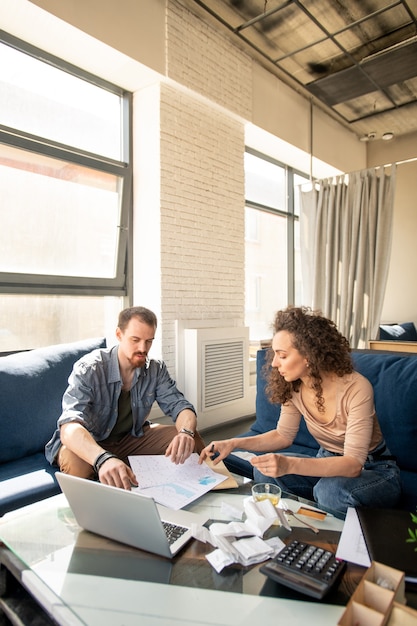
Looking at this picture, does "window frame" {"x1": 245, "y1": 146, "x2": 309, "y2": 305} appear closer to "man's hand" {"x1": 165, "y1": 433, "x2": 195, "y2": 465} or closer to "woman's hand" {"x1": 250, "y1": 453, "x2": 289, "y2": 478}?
"man's hand" {"x1": 165, "y1": 433, "x2": 195, "y2": 465}

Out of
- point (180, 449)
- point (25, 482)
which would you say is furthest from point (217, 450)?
point (25, 482)

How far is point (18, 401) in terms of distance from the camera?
6.61 ft

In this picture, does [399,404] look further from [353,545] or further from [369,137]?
[369,137]

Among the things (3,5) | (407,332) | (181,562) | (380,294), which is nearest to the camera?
(181,562)

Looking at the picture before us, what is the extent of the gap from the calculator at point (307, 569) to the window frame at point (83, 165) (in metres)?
2.35

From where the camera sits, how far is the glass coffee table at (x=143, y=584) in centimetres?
86

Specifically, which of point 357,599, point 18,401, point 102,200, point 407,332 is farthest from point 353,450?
point 407,332

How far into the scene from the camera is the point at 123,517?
3.35 ft

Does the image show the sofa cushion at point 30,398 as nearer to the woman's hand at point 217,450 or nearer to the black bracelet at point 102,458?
the black bracelet at point 102,458

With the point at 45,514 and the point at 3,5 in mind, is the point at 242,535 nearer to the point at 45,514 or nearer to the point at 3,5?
the point at 45,514

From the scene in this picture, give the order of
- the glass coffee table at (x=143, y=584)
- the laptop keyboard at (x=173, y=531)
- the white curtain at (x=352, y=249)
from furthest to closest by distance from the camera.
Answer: the white curtain at (x=352, y=249), the laptop keyboard at (x=173, y=531), the glass coffee table at (x=143, y=584)

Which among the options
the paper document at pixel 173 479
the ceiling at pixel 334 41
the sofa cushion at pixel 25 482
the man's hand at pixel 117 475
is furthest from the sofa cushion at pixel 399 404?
the ceiling at pixel 334 41

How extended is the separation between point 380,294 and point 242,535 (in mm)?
3528

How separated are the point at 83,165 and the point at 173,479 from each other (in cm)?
243
